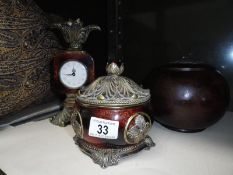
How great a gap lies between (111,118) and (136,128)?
82mm

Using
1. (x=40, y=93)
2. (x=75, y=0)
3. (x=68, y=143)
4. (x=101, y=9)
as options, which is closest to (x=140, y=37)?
(x=101, y=9)

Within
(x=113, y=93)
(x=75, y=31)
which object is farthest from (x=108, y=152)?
(x=75, y=31)

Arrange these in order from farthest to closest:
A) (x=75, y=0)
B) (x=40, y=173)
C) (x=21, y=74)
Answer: (x=75, y=0)
(x=21, y=74)
(x=40, y=173)

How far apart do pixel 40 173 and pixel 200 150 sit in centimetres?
50

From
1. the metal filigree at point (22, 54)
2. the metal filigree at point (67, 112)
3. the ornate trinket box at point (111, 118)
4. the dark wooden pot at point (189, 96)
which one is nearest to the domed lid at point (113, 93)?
the ornate trinket box at point (111, 118)

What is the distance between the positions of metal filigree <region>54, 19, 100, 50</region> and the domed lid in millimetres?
267

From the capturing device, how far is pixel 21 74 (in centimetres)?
108

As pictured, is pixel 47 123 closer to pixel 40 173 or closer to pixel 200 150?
pixel 40 173

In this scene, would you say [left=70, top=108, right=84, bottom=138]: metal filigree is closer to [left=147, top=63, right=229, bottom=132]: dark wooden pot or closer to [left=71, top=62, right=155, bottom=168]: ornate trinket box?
[left=71, top=62, right=155, bottom=168]: ornate trinket box

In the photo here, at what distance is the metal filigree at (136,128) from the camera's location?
773mm

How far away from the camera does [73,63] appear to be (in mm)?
1019

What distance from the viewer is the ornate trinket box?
764 millimetres

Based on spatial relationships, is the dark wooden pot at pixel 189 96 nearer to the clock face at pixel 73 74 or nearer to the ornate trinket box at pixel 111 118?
the ornate trinket box at pixel 111 118

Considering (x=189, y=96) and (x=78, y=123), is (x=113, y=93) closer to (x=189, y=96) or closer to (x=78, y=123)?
(x=78, y=123)
